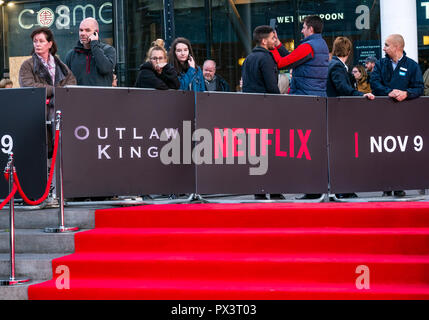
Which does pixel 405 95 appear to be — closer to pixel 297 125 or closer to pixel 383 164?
pixel 383 164

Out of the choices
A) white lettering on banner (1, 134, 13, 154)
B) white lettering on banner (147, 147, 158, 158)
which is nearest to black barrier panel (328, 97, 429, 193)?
white lettering on banner (147, 147, 158, 158)

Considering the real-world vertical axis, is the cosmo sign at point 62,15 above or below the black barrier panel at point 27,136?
above

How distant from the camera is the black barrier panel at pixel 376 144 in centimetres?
797

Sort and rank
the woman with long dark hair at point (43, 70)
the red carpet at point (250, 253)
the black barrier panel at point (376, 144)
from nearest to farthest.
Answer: the red carpet at point (250, 253)
the black barrier panel at point (376, 144)
the woman with long dark hair at point (43, 70)

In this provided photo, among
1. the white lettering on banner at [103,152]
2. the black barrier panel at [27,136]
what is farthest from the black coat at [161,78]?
the black barrier panel at [27,136]

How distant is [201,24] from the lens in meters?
17.1

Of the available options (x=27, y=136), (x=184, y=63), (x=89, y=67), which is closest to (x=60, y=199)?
(x=27, y=136)

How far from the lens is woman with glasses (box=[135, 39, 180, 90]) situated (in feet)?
26.8

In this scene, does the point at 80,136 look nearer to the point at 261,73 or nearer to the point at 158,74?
the point at 158,74

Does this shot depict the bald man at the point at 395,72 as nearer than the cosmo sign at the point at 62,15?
Yes

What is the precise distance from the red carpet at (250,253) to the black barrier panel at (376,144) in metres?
0.87

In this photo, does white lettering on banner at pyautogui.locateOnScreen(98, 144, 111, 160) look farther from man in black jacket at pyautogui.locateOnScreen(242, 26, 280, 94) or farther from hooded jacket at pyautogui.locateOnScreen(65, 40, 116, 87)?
man in black jacket at pyautogui.locateOnScreen(242, 26, 280, 94)

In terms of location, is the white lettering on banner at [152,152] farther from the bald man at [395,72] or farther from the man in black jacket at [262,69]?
the bald man at [395,72]

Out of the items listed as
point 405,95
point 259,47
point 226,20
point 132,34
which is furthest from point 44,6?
point 405,95
